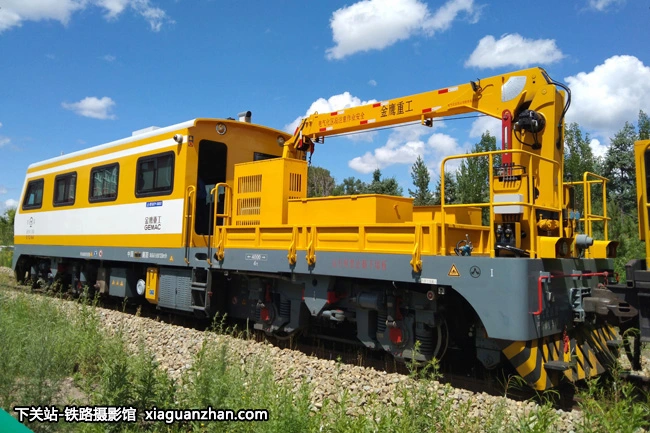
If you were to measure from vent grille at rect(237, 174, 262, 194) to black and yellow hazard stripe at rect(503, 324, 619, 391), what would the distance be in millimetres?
4686

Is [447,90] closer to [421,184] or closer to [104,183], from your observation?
[104,183]

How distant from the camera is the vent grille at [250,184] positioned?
838cm

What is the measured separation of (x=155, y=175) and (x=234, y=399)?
644 centimetres

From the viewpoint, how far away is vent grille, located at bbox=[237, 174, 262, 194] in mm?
8384

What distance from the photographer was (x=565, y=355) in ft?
19.0

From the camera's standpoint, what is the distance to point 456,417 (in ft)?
14.4

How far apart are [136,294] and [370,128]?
6487 millimetres

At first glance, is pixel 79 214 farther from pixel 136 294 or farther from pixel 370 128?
pixel 370 128

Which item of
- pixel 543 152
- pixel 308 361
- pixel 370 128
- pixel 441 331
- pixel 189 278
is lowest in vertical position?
pixel 308 361

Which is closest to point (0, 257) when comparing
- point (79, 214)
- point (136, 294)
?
point (79, 214)

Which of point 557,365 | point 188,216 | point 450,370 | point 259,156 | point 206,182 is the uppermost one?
point 259,156

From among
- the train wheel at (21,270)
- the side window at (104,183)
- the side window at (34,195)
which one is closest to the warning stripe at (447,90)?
the side window at (104,183)

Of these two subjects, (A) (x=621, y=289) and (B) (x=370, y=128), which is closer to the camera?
(A) (x=621, y=289)

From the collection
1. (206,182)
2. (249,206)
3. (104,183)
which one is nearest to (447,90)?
(249,206)
